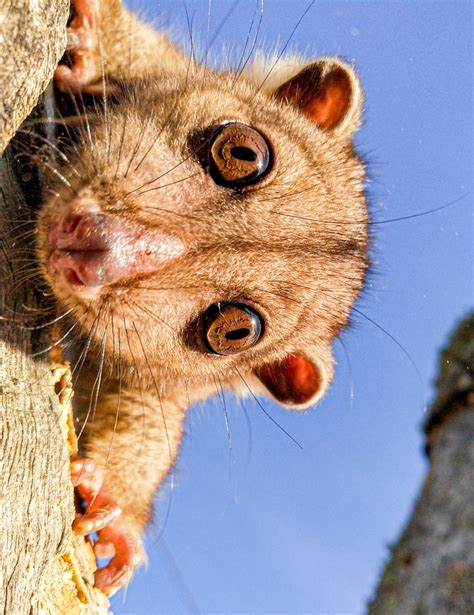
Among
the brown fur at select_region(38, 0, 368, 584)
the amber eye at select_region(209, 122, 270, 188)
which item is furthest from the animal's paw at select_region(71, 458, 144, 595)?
the amber eye at select_region(209, 122, 270, 188)

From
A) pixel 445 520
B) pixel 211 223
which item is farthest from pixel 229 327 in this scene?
pixel 445 520

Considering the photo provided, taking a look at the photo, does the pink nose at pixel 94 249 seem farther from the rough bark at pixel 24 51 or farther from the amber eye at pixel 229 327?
the amber eye at pixel 229 327

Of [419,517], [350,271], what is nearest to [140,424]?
[350,271]

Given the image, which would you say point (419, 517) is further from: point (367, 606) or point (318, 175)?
point (318, 175)

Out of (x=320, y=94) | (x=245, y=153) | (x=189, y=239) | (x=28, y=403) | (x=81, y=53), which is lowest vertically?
(x=28, y=403)

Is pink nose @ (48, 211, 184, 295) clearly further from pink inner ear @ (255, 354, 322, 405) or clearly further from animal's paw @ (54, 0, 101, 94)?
pink inner ear @ (255, 354, 322, 405)

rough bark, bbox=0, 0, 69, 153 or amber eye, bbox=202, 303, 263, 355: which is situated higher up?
rough bark, bbox=0, 0, 69, 153

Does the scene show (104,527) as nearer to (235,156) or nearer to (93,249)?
(93,249)
